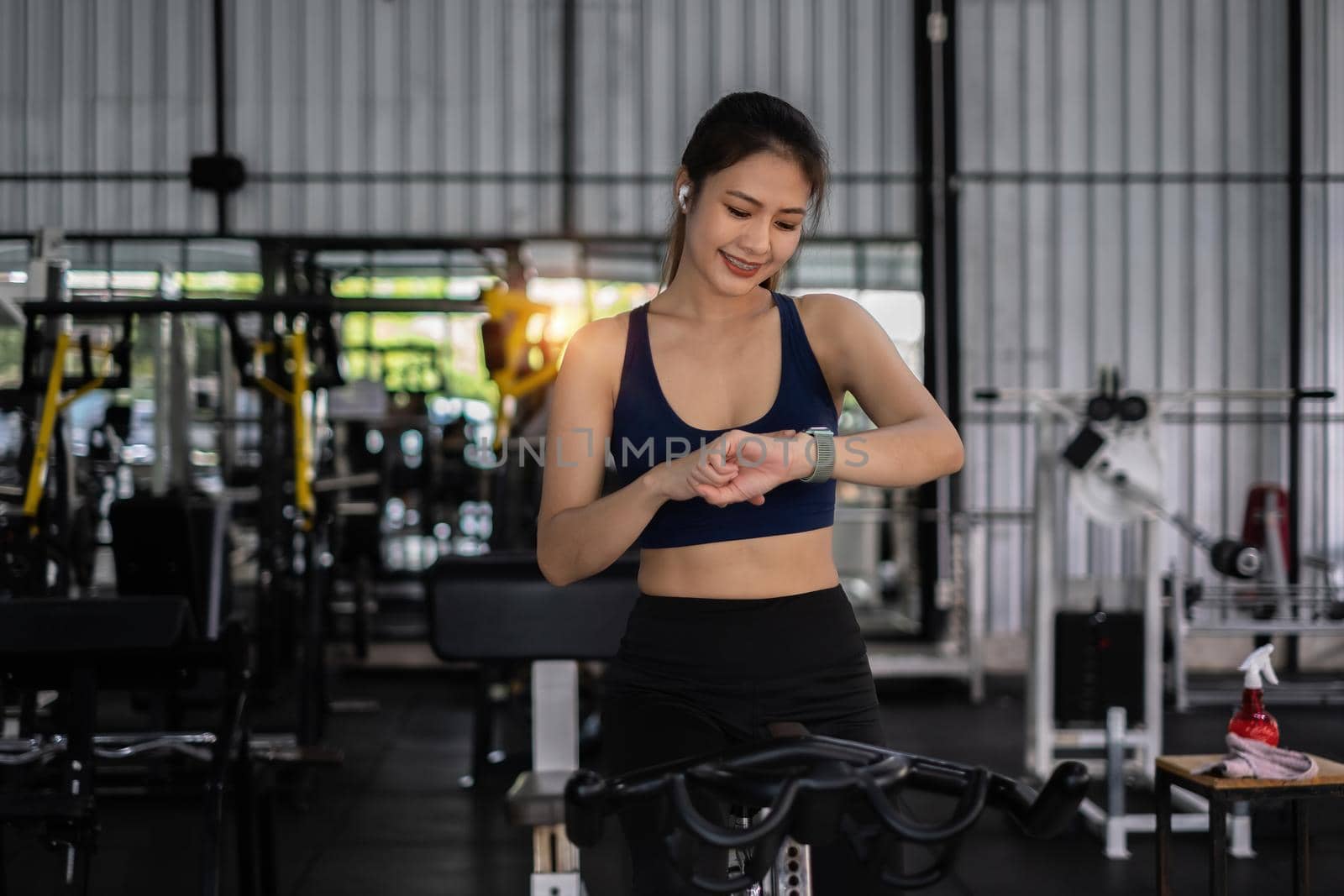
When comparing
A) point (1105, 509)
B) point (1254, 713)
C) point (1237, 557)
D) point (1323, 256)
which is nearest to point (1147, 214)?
point (1323, 256)

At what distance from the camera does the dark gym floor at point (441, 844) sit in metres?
3.12

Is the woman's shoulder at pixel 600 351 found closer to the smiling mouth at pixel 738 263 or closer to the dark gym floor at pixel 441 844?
the smiling mouth at pixel 738 263

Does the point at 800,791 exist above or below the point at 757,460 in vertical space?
below

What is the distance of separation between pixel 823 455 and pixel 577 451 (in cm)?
29

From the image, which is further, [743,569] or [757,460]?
[743,569]

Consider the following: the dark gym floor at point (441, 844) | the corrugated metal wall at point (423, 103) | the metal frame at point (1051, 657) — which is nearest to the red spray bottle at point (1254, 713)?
the dark gym floor at point (441, 844)

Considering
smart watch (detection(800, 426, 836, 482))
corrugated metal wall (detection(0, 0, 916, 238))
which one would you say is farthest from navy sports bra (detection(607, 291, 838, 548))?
corrugated metal wall (detection(0, 0, 916, 238))

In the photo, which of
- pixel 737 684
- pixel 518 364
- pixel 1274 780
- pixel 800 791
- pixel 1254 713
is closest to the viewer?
pixel 800 791

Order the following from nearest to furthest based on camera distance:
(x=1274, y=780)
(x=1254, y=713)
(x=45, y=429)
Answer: (x=1274, y=780) → (x=1254, y=713) → (x=45, y=429)

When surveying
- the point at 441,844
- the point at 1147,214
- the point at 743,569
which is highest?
the point at 1147,214

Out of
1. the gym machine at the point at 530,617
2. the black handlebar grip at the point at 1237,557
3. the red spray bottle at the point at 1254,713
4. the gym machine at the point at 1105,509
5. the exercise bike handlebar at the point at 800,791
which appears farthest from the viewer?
the black handlebar grip at the point at 1237,557

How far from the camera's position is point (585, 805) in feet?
2.85

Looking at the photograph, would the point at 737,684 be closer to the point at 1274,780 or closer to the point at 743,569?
the point at 743,569

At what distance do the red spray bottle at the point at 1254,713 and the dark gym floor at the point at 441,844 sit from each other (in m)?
0.82
